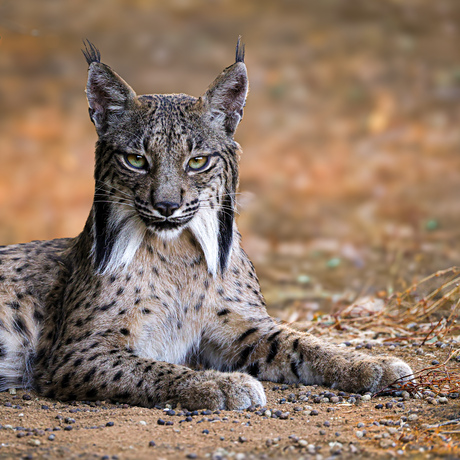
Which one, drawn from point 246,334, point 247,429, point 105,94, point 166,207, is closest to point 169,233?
point 166,207

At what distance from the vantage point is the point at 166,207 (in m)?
4.59

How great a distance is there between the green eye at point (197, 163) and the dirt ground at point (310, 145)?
1.57m

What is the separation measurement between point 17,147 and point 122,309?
7.64 m

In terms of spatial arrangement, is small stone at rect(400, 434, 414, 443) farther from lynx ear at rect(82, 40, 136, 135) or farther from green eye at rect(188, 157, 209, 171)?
lynx ear at rect(82, 40, 136, 135)

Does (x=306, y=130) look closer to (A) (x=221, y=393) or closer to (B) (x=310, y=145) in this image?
(B) (x=310, y=145)

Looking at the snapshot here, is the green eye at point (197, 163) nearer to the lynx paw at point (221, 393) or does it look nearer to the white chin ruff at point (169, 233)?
the white chin ruff at point (169, 233)

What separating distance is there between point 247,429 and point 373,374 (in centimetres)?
109

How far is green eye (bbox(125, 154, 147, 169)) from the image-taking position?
4816 mm

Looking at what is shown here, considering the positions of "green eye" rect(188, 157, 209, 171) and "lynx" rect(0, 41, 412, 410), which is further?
"green eye" rect(188, 157, 209, 171)

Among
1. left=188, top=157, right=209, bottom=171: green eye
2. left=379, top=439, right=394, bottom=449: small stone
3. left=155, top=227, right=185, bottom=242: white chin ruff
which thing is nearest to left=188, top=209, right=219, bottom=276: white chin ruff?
left=155, top=227, right=185, bottom=242: white chin ruff

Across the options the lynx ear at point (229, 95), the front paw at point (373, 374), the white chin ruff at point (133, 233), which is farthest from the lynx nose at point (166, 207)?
the front paw at point (373, 374)

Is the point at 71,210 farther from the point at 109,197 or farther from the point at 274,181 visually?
the point at 109,197

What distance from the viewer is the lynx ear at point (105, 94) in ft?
16.2

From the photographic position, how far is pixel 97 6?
44.8 feet
